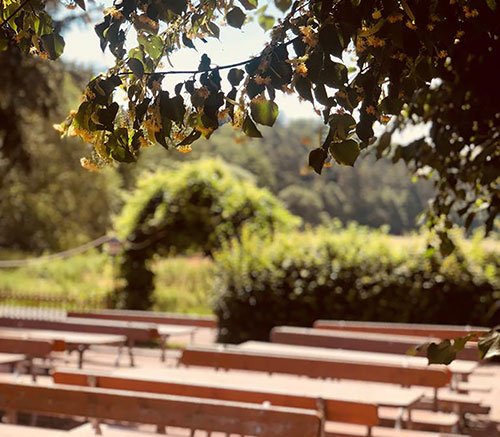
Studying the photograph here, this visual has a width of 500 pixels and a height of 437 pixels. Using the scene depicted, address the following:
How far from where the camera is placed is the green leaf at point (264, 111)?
7.41 feet

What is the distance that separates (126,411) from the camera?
5.02m

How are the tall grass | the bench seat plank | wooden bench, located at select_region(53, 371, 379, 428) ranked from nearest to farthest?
wooden bench, located at select_region(53, 371, 379, 428) → the bench seat plank → the tall grass

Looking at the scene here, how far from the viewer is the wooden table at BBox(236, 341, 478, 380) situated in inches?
287

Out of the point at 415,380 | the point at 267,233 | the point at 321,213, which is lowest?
the point at 415,380

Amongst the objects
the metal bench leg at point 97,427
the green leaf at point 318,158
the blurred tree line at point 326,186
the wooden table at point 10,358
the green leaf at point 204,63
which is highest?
the blurred tree line at point 326,186

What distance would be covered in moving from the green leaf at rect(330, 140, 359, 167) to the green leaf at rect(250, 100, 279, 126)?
6.6 inches

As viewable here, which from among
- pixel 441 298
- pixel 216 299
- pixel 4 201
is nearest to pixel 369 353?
pixel 441 298

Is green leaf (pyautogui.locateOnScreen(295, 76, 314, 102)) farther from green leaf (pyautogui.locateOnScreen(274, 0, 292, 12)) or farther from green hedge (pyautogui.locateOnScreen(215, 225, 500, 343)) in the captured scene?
green hedge (pyautogui.locateOnScreen(215, 225, 500, 343))

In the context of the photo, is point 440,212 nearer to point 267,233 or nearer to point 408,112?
point 408,112

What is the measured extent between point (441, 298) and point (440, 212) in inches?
345

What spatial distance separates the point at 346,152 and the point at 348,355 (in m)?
5.91

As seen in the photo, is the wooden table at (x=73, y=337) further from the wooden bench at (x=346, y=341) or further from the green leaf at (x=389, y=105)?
the green leaf at (x=389, y=105)

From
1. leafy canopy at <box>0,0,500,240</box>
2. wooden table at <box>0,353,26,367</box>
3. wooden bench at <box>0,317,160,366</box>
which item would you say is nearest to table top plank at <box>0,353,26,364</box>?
wooden table at <box>0,353,26,367</box>

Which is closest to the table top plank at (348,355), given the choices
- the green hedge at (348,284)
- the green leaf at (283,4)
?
the green leaf at (283,4)
